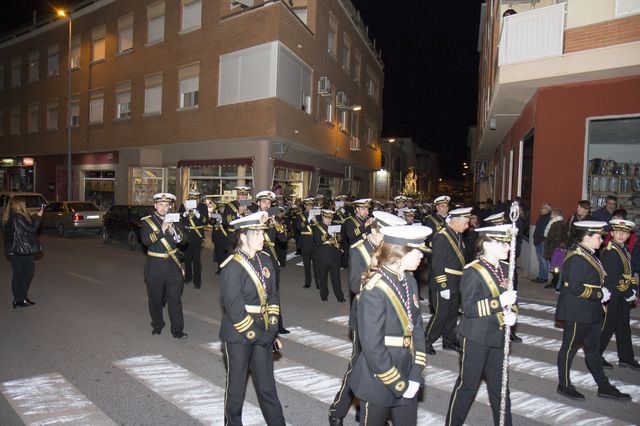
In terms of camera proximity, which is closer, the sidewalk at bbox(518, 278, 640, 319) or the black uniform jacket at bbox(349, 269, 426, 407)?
the black uniform jacket at bbox(349, 269, 426, 407)

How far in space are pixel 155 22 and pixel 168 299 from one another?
846 inches

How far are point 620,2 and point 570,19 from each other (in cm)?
102

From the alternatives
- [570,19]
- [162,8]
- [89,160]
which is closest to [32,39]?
[89,160]

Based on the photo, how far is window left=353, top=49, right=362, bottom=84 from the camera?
31.4 meters

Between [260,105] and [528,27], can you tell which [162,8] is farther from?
[528,27]

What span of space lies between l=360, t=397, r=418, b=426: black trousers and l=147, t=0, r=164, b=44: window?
24.4 metres

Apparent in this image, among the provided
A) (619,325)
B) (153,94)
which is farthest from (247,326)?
(153,94)

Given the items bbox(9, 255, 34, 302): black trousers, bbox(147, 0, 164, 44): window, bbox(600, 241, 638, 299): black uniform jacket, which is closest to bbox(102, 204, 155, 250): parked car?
bbox(9, 255, 34, 302): black trousers

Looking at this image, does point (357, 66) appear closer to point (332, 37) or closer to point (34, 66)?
point (332, 37)

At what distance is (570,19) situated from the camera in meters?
11.2

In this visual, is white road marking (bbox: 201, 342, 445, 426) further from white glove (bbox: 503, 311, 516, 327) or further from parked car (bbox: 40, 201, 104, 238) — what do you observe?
parked car (bbox: 40, 201, 104, 238)

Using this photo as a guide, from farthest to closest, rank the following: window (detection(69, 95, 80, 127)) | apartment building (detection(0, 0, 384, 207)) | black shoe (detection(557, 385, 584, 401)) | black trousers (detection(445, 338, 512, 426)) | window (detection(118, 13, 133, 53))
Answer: window (detection(69, 95, 80, 127))
window (detection(118, 13, 133, 53))
apartment building (detection(0, 0, 384, 207))
black shoe (detection(557, 385, 584, 401))
black trousers (detection(445, 338, 512, 426))

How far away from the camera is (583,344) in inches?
203

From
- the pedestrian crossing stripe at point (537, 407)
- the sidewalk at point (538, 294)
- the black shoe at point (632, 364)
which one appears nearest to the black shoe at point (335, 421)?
the pedestrian crossing stripe at point (537, 407)
